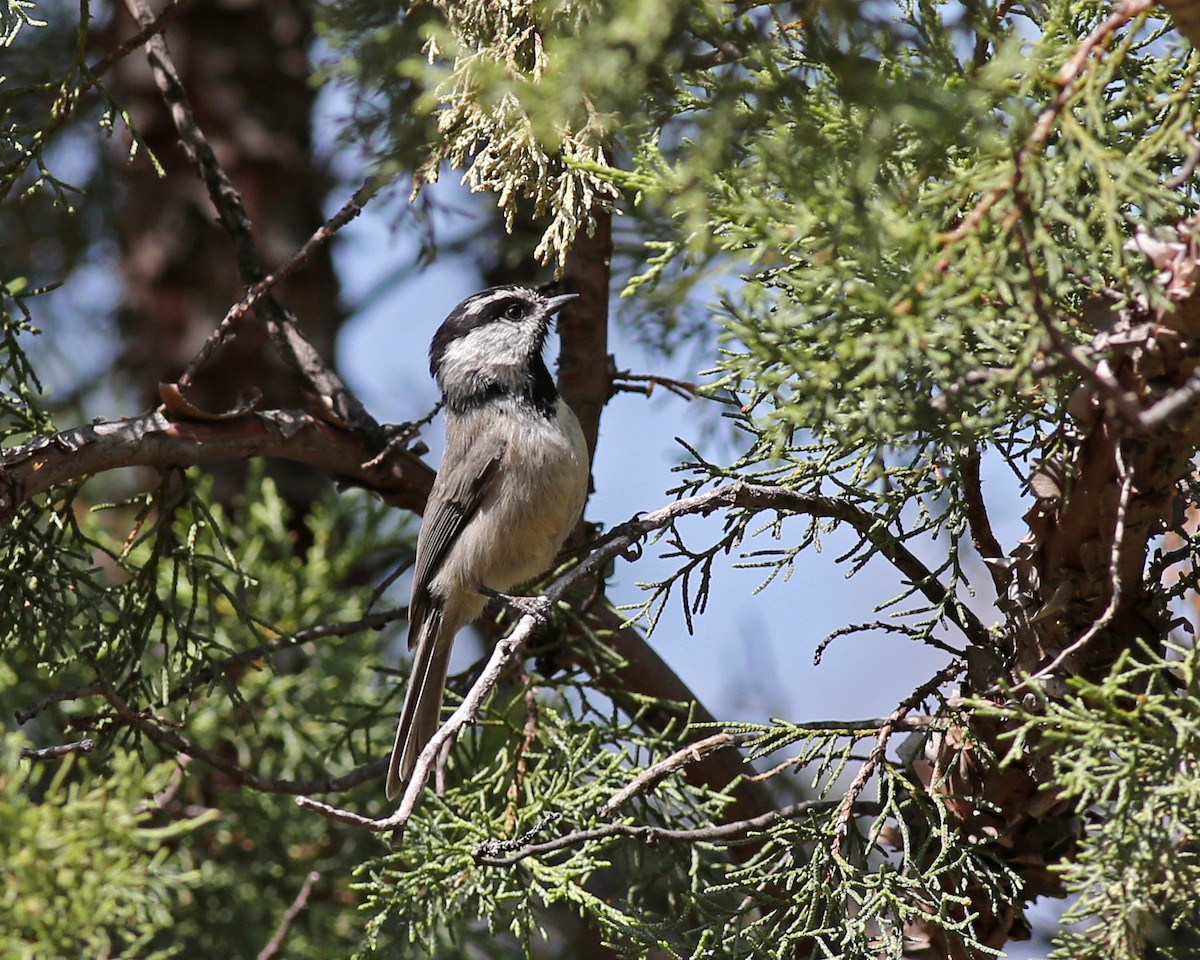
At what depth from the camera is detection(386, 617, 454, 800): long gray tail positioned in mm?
3889

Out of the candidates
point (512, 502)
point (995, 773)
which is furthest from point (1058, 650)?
point (512, 502)

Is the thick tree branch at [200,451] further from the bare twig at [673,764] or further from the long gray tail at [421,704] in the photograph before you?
the bare twig at [673,764]

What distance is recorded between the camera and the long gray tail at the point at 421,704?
153 inches

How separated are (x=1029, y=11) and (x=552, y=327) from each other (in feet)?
8.30

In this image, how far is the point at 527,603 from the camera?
3793 mm

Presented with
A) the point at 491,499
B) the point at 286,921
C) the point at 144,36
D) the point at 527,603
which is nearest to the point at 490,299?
the point at 491,499

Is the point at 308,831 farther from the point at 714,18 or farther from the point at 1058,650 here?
the point at 714,18

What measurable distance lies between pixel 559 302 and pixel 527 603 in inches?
47.1

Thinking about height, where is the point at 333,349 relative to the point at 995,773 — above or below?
above

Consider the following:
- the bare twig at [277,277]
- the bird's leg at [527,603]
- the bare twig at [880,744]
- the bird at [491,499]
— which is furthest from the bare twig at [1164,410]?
the bird at [491,499]

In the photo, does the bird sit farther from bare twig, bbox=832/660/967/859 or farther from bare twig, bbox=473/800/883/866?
bare twig, bbox=832/660/967/859

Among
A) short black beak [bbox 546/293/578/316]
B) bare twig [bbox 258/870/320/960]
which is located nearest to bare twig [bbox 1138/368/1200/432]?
short black beak [bbox 546/293/578/316]

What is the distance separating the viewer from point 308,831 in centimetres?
490

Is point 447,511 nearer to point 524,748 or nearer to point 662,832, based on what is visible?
point 524,748
